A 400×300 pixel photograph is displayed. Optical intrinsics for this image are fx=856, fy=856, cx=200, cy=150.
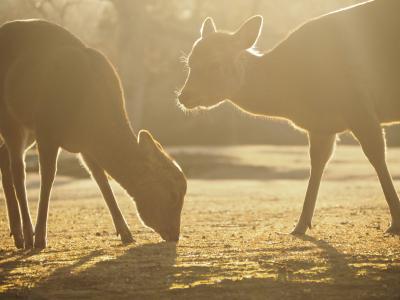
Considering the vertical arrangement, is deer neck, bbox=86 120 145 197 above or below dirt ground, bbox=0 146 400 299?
above

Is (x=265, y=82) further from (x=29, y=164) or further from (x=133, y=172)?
(x=29, y=164)

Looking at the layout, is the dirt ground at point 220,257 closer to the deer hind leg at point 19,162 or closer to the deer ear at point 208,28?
the deer hind leg at point 19,162

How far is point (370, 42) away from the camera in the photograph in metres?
10.0

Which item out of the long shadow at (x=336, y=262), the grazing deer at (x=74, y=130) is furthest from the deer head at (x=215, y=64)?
the long shadow at (x=336, y=262)

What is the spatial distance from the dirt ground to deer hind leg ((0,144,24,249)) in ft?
0.62

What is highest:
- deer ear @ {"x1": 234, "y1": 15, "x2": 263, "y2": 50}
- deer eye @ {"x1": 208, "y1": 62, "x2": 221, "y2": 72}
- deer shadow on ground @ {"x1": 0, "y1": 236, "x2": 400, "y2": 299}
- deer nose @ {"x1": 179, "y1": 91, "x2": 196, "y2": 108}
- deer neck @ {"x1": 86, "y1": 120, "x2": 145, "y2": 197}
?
deer ear @ {"x1": 234, "y1": 15, "x2": 263, "y2": 50}

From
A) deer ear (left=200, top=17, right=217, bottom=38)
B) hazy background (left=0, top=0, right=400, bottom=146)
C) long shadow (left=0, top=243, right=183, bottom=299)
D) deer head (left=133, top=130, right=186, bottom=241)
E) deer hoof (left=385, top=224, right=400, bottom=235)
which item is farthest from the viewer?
hazy background (left=0, top=0, right=400, bottom=146)

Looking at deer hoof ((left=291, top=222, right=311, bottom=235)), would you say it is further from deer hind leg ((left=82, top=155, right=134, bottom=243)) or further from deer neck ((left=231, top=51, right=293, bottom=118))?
deer hind leg ((left=82, top=155, right=134, bottom=243))

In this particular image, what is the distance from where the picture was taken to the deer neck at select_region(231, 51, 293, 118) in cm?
1012

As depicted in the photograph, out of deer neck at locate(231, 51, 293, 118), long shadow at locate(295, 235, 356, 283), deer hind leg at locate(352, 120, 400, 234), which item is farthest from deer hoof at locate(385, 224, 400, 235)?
deer neck at locate(231, 51, 293, 118)

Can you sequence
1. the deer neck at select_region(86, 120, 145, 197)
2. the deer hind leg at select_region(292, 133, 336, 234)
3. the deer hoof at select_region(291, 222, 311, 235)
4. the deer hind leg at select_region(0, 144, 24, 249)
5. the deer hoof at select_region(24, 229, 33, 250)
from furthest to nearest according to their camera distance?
the deer hind leg at select_region(292, 133, 336, 234) → the deer hoof at select_region(291, 222, 311, 235) → the deer hind leg at select_region(0, 144, 24, 249) → the deer hoof at select_region(24, 229, 33, 250) → the deer neck at select_region(86, 120, 145, 197)

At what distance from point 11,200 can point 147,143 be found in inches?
80.1

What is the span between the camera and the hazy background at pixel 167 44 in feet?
130

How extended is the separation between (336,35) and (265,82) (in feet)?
3.27
